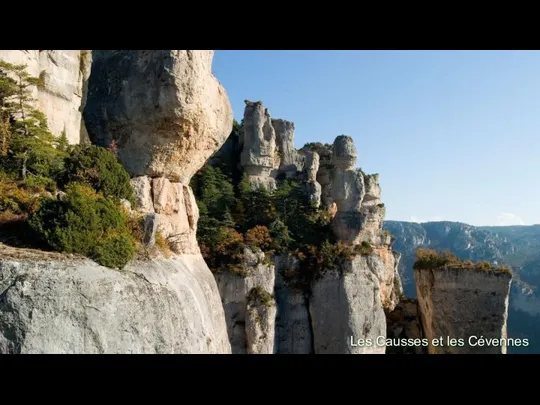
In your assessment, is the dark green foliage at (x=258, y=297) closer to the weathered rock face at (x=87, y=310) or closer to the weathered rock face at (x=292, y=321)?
the weathered rock face at (x=292, y=321)

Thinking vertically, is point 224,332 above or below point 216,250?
below

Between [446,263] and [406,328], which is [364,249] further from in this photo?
[406,328]

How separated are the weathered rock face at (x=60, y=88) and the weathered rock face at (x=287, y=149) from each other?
2537cm

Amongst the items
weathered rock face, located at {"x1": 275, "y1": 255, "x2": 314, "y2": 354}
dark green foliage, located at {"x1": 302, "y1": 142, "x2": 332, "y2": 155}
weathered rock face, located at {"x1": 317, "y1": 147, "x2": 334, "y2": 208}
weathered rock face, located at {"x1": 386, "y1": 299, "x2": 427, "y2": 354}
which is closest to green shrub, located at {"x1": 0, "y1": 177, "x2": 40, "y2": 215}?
weathered rock face, located at {"x1": 275, "y1": 255, "x2": 314, "y2": 354}

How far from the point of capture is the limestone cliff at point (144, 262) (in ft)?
22.8

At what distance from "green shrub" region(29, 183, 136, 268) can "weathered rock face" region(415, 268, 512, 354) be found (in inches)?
834

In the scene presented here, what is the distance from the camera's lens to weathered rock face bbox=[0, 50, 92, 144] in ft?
47.0

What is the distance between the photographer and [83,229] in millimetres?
8883

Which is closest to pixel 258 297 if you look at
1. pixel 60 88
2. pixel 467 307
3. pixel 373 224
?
pixel 467 307

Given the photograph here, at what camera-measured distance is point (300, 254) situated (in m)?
29.0

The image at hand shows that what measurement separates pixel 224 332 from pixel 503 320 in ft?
57.9

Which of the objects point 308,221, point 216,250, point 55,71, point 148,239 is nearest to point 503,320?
point 308,221

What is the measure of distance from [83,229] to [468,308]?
22.7m
